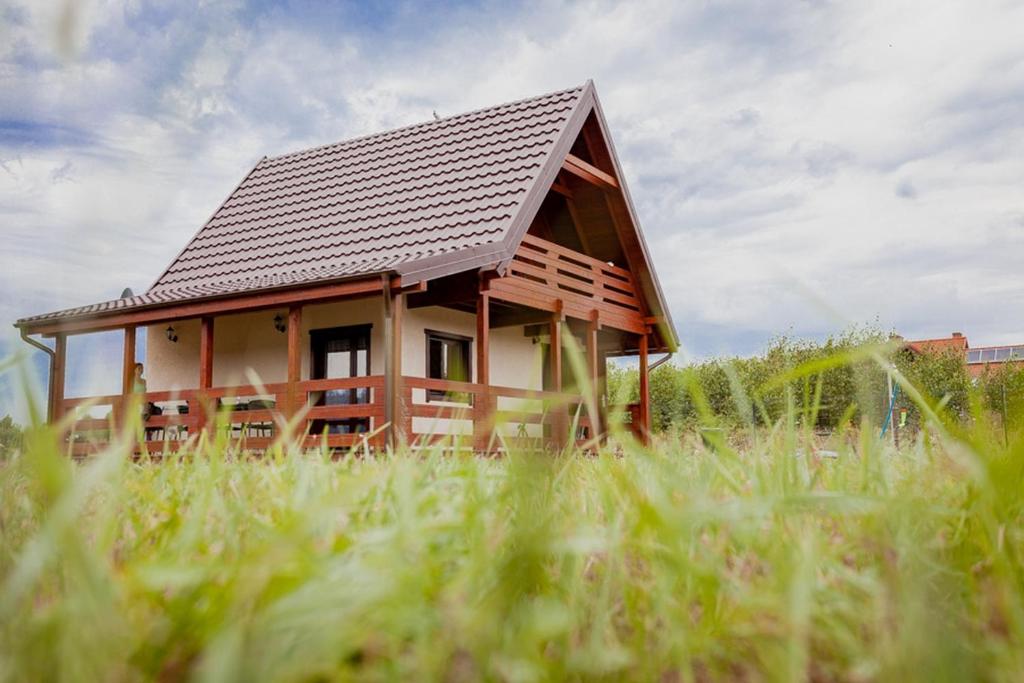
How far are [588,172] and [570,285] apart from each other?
179 centimetres

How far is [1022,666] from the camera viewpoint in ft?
3.02

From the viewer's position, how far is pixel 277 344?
1377 centimetres

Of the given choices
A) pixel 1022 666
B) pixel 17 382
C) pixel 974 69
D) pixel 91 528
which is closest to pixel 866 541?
pixel 1022 666

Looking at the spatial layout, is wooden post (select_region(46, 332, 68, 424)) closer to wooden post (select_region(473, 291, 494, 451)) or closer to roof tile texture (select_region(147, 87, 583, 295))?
roof tile texture (select_region(147, 87, 583, 295))

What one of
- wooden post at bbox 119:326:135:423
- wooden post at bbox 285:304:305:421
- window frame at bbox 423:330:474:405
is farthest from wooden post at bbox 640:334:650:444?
wooden post at bbox 119:326:135:423

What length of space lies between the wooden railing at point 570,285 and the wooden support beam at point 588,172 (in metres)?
1.16

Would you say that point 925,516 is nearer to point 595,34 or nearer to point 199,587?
point 199,587

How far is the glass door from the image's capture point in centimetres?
1321

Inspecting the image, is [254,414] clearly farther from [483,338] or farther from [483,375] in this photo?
[483,338]

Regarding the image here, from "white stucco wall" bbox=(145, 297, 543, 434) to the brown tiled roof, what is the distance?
28.0 inches

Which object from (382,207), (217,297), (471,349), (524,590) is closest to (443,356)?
(471,349)

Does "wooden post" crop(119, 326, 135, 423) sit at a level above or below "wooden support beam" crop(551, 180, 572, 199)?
below

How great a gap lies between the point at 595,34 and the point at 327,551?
12.8ft

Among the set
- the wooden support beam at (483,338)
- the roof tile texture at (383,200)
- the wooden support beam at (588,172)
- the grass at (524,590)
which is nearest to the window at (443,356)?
the wooden support beam at (483,338)
